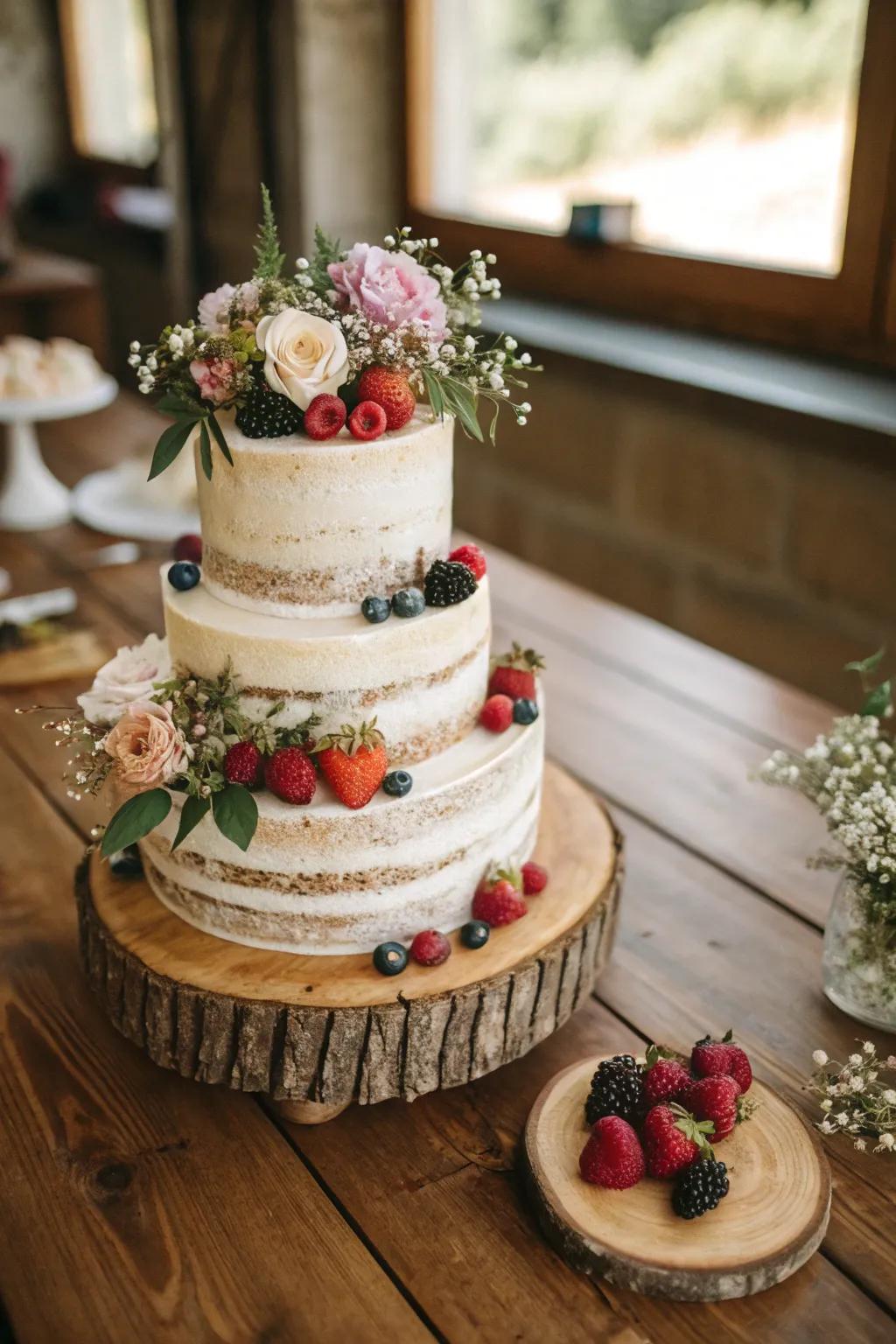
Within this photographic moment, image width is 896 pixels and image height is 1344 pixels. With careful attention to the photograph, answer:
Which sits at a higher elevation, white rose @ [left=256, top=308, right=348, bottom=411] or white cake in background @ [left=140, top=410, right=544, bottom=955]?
white rose @ [left=256, top=308, right=348, bottom=411]

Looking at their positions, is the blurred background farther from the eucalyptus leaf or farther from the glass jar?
the eucalyptus leaf

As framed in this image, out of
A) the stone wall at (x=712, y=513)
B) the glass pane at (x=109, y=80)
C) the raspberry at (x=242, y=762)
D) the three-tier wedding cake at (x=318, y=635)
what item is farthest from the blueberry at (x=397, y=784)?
the glass pane at (x=109, y=80)

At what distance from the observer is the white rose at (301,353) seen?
109 cm

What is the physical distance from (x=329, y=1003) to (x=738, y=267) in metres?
2.24

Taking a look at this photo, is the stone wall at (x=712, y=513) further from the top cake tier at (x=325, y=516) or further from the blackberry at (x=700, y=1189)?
the blackberry at (x=700, y=1189)

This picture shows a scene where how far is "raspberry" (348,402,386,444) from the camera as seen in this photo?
3.66 ft

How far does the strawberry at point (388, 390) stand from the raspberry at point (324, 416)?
30 mm

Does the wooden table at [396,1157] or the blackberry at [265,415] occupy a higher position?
the blackberry at [265,415]

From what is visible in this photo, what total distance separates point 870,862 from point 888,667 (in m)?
1.39

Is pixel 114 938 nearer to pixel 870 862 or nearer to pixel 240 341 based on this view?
pixel 240 341

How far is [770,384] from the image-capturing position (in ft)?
8.45

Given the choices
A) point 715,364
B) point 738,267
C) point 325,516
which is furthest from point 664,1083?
point 738,267

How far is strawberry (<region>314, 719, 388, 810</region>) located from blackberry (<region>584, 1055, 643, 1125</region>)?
1.05 ft

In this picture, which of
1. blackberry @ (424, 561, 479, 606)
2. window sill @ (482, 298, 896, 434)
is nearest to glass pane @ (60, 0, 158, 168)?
window sill @ (482, 298, 896, 434)
